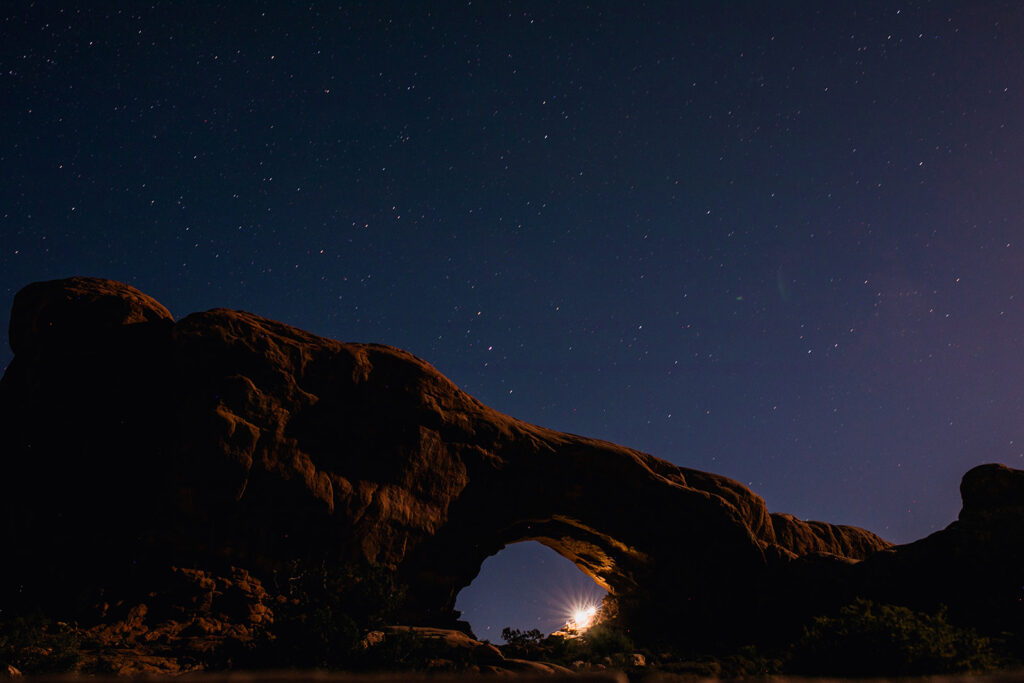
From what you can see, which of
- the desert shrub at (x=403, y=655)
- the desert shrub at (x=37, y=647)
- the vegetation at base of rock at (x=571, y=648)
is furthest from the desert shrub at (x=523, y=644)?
the desert shrub at (x=37, y=647)

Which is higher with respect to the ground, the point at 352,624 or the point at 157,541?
the point at 157,541

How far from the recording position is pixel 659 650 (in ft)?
65.2

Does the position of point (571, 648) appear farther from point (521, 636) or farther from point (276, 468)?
point (276, 468)

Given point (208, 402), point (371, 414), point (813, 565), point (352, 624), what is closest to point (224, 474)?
point (208, 402)

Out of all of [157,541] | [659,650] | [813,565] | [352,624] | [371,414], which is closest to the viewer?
[352,624]

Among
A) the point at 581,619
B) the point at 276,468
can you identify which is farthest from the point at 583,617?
the point at 276,468

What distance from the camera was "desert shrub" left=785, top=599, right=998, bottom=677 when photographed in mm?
8805

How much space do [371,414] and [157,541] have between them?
20.9 ft

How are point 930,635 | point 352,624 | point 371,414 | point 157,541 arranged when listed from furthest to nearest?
point 371,414
point 157,541
point 352,624
point 930,635

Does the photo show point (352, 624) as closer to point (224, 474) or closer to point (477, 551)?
point (224, 474)

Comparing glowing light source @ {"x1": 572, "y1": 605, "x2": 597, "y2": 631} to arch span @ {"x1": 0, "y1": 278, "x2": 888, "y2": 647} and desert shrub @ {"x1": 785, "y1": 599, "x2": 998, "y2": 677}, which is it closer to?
arch span @ {"x1": 0, "y1": 278, "x2": 888, "y2": 647}

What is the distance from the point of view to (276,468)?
51.2ft

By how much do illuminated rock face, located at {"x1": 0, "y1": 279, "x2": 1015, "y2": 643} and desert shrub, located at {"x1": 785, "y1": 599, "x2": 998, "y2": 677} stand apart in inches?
441

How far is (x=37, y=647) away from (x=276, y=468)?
6.00m
